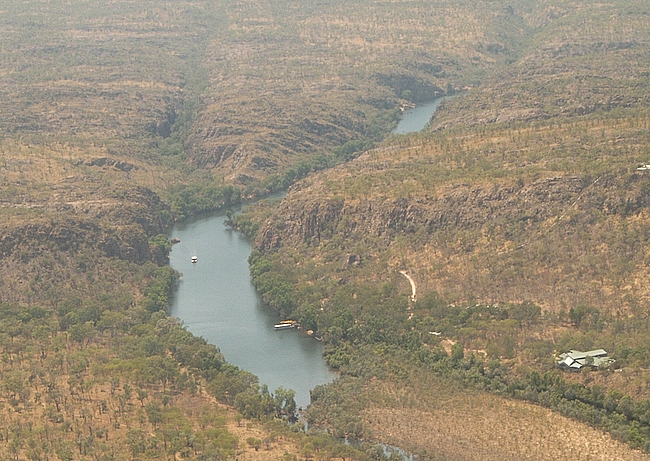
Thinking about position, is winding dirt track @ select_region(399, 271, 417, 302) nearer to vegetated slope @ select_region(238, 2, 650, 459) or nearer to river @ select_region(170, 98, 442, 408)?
vegetated slope @ select_region(238, 2, 650, 459)

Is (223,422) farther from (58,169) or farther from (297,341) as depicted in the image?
(58,169)

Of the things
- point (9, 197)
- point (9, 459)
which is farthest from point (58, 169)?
point (9, 459)

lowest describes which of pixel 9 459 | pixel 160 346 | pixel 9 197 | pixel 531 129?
pixel 9 459

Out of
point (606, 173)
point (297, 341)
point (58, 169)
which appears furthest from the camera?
point (58, 169)

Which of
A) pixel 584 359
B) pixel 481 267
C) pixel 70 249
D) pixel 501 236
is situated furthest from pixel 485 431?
pixel 70 249

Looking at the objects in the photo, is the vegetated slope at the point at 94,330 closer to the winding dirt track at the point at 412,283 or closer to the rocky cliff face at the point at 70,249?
the rocky cliff face at the point at 70,249

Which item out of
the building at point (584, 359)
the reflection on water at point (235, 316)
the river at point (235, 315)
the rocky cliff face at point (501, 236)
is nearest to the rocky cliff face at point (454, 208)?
the rocky cliff face at point (501, 236)

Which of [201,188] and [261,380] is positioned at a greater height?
[201,188]
